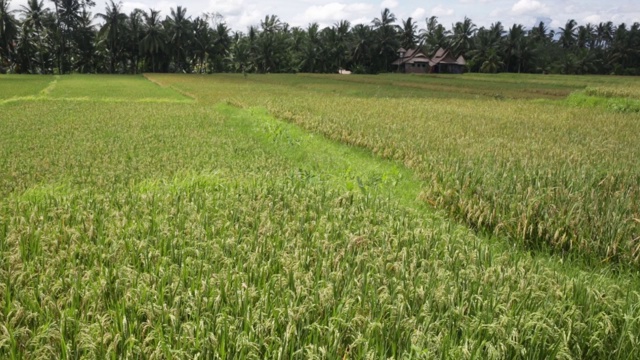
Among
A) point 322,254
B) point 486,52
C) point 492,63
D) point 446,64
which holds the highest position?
point 486,52

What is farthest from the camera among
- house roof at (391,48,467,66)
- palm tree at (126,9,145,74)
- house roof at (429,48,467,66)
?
house roof at (391,48,467,66)

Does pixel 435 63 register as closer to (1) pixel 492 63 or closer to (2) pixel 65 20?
(1) pixel 492 63

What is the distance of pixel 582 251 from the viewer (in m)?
5.21

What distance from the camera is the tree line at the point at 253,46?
2279 inches

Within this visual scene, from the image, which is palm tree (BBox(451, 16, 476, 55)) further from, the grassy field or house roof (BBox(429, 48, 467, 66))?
the grassy field

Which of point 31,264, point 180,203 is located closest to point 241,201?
point 180,203

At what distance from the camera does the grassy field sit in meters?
2.74

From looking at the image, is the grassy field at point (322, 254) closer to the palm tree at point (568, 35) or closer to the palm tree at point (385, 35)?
the palm tree at point (385, 35)

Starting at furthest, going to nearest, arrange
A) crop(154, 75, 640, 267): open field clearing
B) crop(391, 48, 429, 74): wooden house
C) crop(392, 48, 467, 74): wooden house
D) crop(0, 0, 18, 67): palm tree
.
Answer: crop(391, 48, 429, 74): wooden house → crop(392, 48, 467, 74): wooden house → crop(0, 0, 18, 67): palm tree → crop(154, 75, 640, 267): open field clearing

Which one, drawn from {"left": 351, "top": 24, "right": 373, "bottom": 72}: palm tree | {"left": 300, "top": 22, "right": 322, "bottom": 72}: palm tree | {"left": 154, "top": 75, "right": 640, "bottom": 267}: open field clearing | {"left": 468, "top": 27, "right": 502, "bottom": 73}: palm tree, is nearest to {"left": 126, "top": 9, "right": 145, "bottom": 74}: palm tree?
{"left": 300, "top": 22, "right": 322, "bottom": 72}: palm tree

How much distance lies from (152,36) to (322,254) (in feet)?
199

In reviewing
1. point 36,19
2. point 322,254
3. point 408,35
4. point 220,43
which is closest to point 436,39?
point 408,35

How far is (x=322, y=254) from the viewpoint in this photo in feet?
13.2

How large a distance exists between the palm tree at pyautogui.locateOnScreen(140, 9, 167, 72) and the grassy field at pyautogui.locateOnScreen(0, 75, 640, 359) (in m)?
52.5
